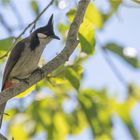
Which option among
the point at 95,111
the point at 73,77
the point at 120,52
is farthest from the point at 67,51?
the point at 95,111

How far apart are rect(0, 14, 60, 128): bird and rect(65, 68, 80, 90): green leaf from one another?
0.78 m

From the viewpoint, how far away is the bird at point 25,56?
3.60 m

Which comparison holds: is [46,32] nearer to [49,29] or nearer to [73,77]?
[49,29]

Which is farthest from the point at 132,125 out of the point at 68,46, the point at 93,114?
the point at 68,46

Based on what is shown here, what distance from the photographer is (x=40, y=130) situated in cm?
319

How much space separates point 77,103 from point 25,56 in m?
0.70

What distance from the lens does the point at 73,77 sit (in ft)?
9.02

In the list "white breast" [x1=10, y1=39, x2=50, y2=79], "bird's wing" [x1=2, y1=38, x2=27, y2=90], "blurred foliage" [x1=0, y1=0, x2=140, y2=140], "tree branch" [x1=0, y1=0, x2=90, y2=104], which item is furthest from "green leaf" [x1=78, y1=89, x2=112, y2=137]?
"bird's wing" [x1=2, y1=38, x2=27, y2=90]

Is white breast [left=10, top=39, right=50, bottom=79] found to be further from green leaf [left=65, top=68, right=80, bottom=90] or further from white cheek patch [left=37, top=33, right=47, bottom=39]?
green leaf [left=65, top=68, right=80, bottom=90]

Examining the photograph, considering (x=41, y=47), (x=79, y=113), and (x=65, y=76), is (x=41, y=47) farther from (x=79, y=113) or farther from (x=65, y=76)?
(x=65, y=76)

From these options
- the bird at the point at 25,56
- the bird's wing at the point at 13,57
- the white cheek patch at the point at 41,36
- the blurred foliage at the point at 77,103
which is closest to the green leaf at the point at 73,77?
the blurred foliage at the point at 77,103

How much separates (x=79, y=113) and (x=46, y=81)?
16.1 inches

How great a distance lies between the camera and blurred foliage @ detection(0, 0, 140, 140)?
2711 mm

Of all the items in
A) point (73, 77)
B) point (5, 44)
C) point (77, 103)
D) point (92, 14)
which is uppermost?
point (5, 44)
